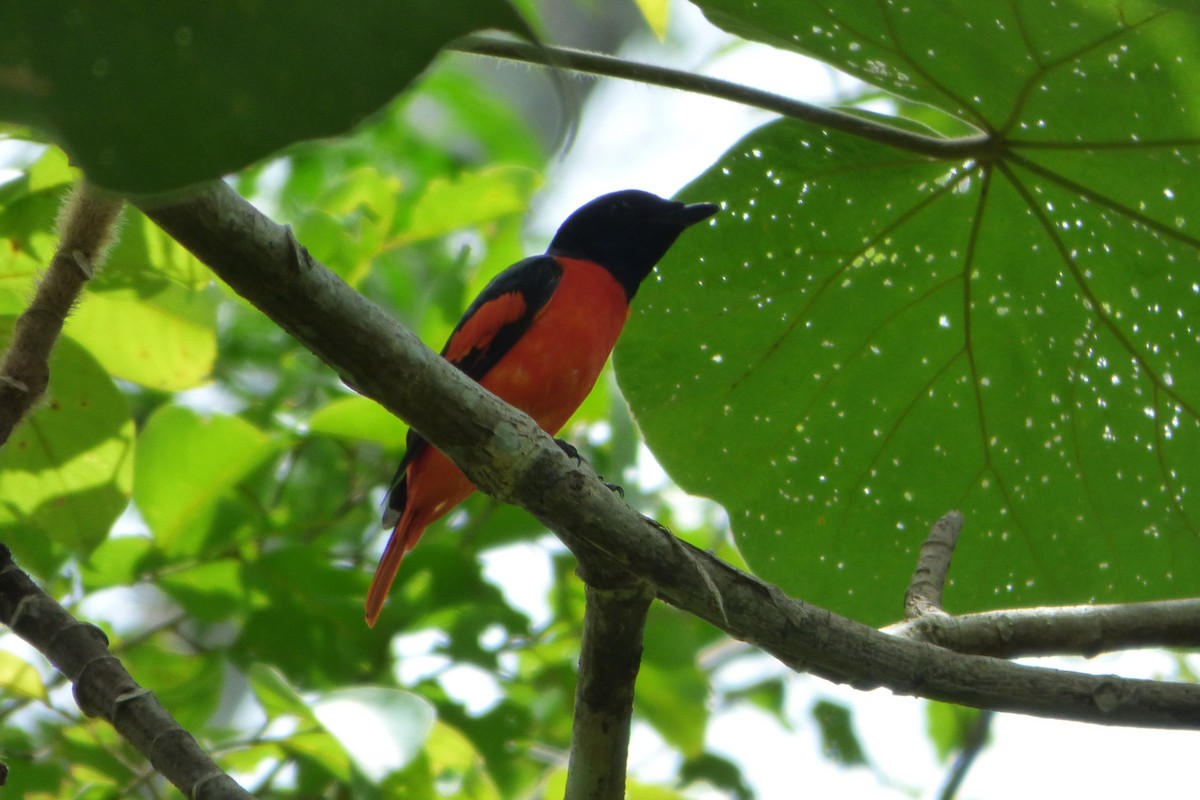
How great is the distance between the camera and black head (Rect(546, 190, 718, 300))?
147 inches

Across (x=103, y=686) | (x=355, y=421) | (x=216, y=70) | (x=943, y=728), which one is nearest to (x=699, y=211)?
(x=355, y=421)

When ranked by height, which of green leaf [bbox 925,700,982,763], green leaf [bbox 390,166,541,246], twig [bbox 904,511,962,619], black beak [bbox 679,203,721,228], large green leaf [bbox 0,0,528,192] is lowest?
large green leaf [bbox 0,0,528,192]

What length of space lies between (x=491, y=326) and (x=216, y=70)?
97.2 inches

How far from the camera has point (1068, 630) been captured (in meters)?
2.01

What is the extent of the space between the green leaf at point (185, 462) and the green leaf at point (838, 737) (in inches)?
112

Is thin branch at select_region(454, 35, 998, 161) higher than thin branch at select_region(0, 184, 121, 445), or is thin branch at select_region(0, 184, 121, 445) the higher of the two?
thin branch at select_region(454, 35, 998, 161)

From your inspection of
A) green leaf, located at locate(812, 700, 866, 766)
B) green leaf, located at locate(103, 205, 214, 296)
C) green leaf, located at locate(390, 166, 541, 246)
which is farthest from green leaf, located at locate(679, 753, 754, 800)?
green leaf, located at locate(103, 205, 214, 296)

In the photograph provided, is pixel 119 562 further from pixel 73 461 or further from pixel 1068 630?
pixel 1068 630

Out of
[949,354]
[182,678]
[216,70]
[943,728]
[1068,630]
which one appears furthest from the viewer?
[943,728]

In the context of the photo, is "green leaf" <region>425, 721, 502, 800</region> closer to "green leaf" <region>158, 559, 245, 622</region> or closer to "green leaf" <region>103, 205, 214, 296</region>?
"green leaf" <region>158, 559, 245, 622</region>

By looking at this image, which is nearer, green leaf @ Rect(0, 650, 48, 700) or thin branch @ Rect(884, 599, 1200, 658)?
thin branch @ Rect(884, 599, 1200, 658)

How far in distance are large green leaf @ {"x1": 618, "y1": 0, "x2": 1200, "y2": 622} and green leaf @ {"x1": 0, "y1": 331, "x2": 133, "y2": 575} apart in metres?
1.06

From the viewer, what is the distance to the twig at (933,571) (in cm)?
211

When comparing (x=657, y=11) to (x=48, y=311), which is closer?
(x=48, y=311)
